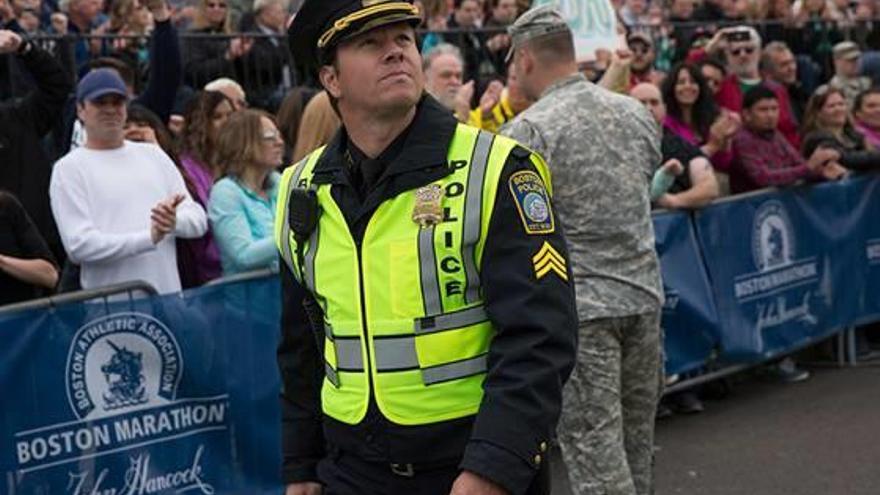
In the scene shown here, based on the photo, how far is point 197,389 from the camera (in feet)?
23.6

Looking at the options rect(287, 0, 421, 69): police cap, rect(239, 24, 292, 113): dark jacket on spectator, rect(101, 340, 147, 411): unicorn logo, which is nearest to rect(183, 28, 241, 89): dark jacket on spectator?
rect(239, 24, 292, 113): dark jacket on spectator

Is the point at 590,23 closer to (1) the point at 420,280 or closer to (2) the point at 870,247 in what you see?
(2) the point at 870,247

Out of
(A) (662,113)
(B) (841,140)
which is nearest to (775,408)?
(A) (662,113)

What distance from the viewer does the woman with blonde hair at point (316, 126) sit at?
8117 mm

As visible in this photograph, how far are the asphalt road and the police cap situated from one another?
472 cm

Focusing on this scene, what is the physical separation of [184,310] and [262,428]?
714 millimetres

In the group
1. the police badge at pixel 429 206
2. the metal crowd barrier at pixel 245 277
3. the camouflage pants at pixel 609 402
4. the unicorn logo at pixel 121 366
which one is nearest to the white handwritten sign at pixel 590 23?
the metal crowd barrier at pixel 245 277

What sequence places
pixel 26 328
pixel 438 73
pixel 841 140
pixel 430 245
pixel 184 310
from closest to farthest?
1. pixel 430 245
2. pixel 26 328
3. pixel 184 310
4. pixel 438 73
5. pixel 841 140

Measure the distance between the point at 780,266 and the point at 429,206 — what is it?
285 inches

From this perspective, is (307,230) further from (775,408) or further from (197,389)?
(775,408)

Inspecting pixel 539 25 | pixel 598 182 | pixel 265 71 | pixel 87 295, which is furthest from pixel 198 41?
pixel 598 182

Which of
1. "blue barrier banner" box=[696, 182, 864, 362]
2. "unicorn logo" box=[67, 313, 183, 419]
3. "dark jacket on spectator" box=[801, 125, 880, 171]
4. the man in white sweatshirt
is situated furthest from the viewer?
"dark jacket on spectator" box=[801, 125, 880, 171]

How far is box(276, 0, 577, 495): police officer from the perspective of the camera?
3.58 meters

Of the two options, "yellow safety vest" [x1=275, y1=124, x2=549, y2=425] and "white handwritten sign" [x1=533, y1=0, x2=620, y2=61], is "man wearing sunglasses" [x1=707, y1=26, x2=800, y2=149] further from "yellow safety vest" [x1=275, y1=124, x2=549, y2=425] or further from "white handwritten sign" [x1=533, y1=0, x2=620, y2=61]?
"yellow safety vest" [x1=275, y1=124, x2=549, y2=425]
